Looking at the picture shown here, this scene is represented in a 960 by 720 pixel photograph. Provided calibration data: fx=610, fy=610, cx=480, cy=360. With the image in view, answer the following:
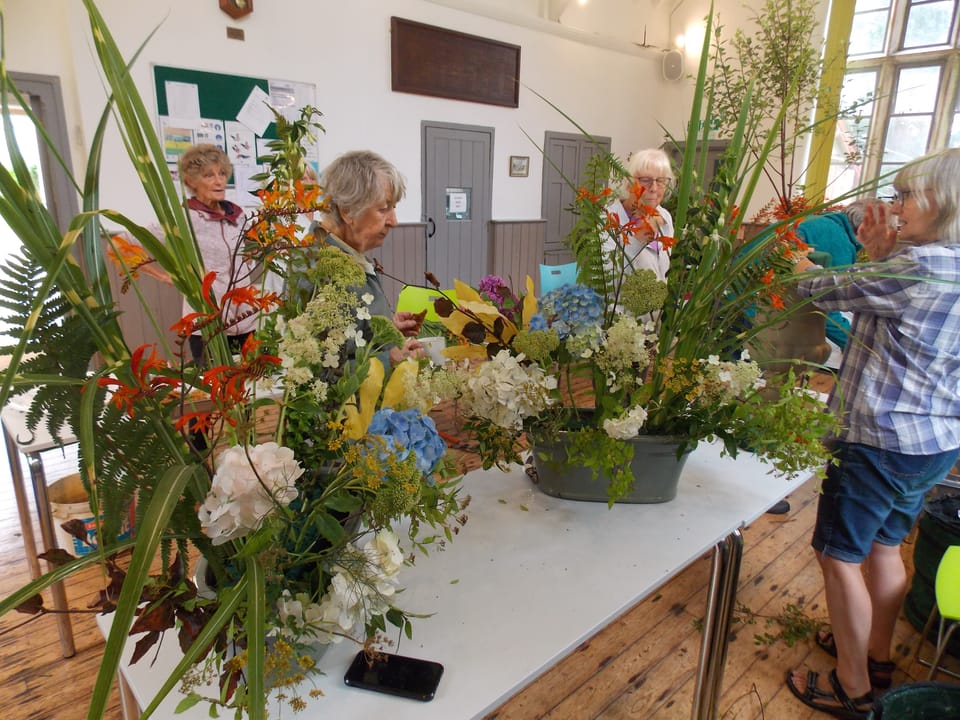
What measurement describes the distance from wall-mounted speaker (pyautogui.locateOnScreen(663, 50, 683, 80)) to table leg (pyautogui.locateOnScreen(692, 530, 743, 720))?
23.2 ft

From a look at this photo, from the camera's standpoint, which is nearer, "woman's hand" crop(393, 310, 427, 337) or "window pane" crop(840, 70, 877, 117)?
"woman's hand" crop(393, 310, 427, 337)

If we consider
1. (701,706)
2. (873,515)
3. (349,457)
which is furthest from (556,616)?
(873,515)

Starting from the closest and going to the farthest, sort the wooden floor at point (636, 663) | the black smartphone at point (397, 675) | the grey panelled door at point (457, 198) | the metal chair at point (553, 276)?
the black smartphone at point (397, 675) < the wooden floor at point (636, 663) < the metal chair at point (553, 276) < the grey panelled door at point (457, 198)

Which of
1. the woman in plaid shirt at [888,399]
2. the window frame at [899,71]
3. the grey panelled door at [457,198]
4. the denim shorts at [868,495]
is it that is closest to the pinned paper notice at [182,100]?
the grey panelled door at [457,198]

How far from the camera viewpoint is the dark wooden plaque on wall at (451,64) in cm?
512

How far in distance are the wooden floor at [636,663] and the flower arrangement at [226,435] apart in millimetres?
1237

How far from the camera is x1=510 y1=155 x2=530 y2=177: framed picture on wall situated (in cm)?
616

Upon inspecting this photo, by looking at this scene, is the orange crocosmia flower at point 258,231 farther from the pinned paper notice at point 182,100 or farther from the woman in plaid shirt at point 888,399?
the pinned paper notice at point 182,100

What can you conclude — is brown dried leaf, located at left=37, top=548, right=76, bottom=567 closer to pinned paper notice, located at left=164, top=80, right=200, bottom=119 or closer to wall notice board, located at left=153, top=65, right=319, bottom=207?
wall notice board, located at left=153, top=65, right=319, bottom=207

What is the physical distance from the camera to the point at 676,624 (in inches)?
84.2

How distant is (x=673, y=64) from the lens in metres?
7.07

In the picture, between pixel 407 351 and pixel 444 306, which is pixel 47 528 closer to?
pixel 407 351

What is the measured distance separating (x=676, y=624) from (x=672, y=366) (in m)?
1.37

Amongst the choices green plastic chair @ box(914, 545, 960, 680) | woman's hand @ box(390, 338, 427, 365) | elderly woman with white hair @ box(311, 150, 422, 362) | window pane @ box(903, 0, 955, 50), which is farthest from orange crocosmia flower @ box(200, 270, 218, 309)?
window pane @ box(903, 0, 955, 50)
